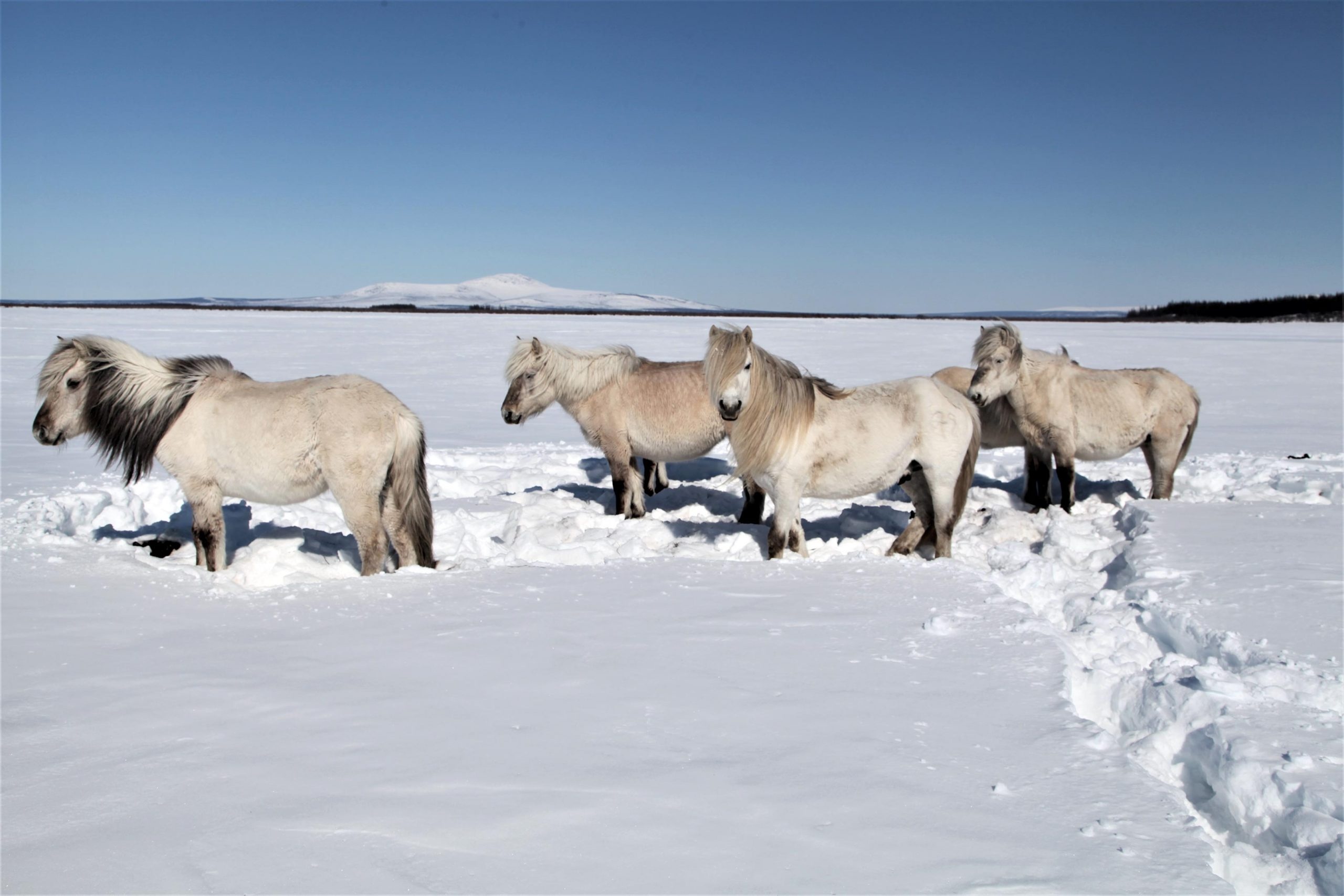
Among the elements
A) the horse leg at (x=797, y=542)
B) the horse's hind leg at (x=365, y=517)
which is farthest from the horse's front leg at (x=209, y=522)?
the horse leg at (x=797, y=542)

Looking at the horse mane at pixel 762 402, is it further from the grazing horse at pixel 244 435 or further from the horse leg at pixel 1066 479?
the horse leg at pixel 1066 479

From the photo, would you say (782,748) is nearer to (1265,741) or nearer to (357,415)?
(1265,741)

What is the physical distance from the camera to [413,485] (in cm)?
525

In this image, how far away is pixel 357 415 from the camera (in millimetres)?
4953

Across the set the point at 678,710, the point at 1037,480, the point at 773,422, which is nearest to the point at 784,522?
the point at 773,422

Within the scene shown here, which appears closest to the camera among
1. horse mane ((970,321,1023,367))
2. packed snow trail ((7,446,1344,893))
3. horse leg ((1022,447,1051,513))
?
packed snow trail ((7,446,1344,893))

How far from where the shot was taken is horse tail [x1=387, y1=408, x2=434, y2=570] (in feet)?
16.9

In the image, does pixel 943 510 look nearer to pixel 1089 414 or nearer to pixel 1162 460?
pixel 1089 414

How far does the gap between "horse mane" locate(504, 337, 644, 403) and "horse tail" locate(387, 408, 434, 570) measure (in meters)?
2.39

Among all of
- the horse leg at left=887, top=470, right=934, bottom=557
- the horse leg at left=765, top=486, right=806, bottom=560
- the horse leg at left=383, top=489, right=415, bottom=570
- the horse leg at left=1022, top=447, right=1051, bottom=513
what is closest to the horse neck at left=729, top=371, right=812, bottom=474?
the horse leg at left=765, top=486, right=806, bottom=560

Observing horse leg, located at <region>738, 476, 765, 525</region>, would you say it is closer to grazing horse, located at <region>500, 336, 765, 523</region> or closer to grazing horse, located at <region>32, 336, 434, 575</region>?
grazing horse, located at <region>500, 336, 765, 523</region>

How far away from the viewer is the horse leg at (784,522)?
5488 millimetres

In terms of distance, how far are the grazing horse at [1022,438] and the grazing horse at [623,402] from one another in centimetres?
224

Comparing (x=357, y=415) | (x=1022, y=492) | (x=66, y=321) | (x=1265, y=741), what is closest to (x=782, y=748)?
(x=1265, y=741)
